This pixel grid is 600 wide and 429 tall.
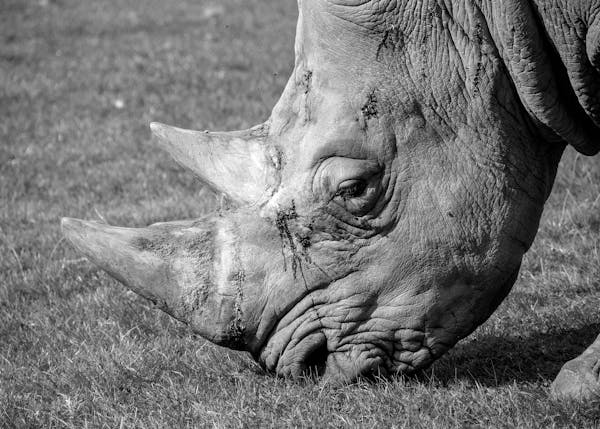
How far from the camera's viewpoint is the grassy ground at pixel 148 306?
13.7 feet

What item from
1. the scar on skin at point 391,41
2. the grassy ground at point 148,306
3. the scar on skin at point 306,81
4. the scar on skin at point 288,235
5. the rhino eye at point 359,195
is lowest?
the grassy ground at point 148,306

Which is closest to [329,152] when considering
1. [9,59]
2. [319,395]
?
[319,395]

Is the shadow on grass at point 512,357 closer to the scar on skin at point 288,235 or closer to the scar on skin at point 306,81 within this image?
the scar on skin at point 288,235

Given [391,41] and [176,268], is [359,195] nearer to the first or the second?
[391,41]

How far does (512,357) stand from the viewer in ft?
15.5

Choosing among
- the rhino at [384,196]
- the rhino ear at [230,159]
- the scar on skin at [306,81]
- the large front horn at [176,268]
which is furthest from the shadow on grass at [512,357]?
the scar on skin at [306,81]

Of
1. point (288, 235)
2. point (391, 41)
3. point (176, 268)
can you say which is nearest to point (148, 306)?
point (176, 268)

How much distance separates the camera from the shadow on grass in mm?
4492

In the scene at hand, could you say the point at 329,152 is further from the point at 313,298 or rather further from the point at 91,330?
the point at 91,330

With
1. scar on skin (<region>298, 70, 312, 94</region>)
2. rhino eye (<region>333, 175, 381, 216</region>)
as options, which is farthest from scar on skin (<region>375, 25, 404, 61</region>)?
rhino eye (<region>333, 175, 381, 216</region>)

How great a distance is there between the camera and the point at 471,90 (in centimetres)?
399

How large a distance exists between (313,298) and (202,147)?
0.86 metres

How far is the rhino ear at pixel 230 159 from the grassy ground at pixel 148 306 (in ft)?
2.93

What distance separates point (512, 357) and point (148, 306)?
2.20 meters
